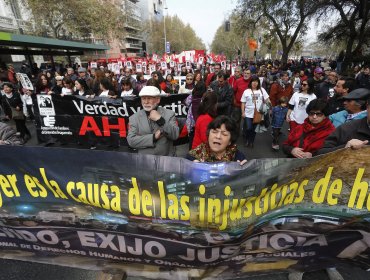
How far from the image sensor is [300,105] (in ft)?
16.8

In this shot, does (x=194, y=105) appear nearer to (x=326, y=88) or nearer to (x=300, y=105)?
(x=300, y=105)

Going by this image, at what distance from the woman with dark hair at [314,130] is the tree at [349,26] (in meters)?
16.6

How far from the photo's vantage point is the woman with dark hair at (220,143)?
90.0 inches

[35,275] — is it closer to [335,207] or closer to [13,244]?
[13,244]

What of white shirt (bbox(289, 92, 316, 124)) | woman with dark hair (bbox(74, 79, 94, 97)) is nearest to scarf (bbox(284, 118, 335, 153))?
white shirt (bbox(289, 92, 316, 124))

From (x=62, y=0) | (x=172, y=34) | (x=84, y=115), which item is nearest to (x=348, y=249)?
(x=84, y=115)

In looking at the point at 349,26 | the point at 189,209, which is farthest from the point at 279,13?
the point at 189,209

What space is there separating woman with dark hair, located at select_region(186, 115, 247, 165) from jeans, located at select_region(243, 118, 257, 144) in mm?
3702

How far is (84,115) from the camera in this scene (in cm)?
598

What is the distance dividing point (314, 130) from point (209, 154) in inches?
54.4

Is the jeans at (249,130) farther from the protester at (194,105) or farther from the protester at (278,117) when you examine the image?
the protester at (194,105)

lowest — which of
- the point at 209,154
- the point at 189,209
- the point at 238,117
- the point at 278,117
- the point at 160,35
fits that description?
the point at 238,117

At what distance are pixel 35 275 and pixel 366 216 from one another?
3018 millimetres

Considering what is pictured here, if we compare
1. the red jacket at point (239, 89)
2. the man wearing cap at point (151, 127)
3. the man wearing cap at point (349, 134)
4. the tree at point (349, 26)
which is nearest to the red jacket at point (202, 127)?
the man wearing cap at point (151, 127)
